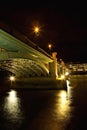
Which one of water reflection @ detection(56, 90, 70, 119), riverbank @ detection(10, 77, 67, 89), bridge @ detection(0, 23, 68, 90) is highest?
bridge @ detection(0, 23, 68, 90)

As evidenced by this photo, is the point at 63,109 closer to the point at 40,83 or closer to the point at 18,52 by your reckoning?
the point at 18,52

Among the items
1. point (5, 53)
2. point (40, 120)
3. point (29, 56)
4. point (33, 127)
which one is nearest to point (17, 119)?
point (40, 120)

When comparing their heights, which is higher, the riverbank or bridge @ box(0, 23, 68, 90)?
bridge @ box(0, 23, 68, 90)

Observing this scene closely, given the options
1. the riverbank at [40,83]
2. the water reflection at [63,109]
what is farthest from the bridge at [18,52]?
the water reflection at [63,109]

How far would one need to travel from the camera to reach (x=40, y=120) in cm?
1995

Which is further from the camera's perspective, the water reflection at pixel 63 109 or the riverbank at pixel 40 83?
the riverbank at pixel 40 83

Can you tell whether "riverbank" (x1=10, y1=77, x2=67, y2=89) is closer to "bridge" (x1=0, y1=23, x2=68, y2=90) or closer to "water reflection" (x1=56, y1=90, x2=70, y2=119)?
"bridge" (x1=0, y1=23, x2=68, y2=90)

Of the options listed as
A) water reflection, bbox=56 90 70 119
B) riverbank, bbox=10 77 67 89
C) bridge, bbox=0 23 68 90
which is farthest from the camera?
riverbank, bbox=10 77 67 89

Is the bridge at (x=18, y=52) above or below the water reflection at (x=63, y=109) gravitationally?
above

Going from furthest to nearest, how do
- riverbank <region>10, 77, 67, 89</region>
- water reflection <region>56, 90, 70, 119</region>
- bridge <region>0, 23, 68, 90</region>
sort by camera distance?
1. riverbank <region>10, 77, 67, 89</region>
2. bridge <region>0, 23, 68, 90</region>
3. water reflection <region>56, 90, 70, 119</region>

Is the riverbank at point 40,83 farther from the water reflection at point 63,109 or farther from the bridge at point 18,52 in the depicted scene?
the water reflection at point 63,109

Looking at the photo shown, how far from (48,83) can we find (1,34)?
99.1 feet

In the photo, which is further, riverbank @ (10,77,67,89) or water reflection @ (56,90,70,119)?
riverbank @ (10,77,67,89)

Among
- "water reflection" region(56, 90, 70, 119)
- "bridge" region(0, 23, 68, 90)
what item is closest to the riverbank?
"bridge" region(0, 23, 68, 90)
